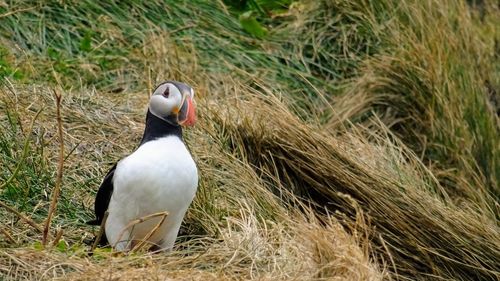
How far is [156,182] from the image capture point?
5.24 metres

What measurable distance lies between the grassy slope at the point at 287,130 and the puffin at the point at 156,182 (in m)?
0.14

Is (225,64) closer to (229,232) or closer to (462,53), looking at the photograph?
(462,53)

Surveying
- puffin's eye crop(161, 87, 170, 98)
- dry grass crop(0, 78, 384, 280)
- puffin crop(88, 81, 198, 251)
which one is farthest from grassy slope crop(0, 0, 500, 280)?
puffin's eye crop(161, 87, 170, 98)

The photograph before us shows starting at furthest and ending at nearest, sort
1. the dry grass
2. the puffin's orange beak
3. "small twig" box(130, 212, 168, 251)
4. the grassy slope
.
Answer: the grassy slope
the puffin's orange beak
"small twig" box(130, 212, 168, 251)
the dry grass

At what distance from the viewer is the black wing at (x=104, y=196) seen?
5469 mm

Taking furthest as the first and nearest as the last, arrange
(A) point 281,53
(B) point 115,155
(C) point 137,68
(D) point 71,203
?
(A) point 281,53, (C) point 137,68, (B) point 115,155, (D) point 71,203

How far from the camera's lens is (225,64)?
8.44 metres

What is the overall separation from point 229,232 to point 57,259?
2.90 feet

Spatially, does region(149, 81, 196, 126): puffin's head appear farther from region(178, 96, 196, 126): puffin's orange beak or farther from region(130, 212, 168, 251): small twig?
region(130, 212, 168, 251): small twig

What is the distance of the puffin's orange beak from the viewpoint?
535 cm

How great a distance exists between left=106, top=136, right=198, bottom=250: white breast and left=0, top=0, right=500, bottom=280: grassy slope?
0.17 meters

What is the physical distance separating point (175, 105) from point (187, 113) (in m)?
0.06

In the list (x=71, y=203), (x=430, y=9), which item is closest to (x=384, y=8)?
(x=430, y=9)

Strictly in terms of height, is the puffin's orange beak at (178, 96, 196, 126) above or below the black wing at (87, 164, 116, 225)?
above
